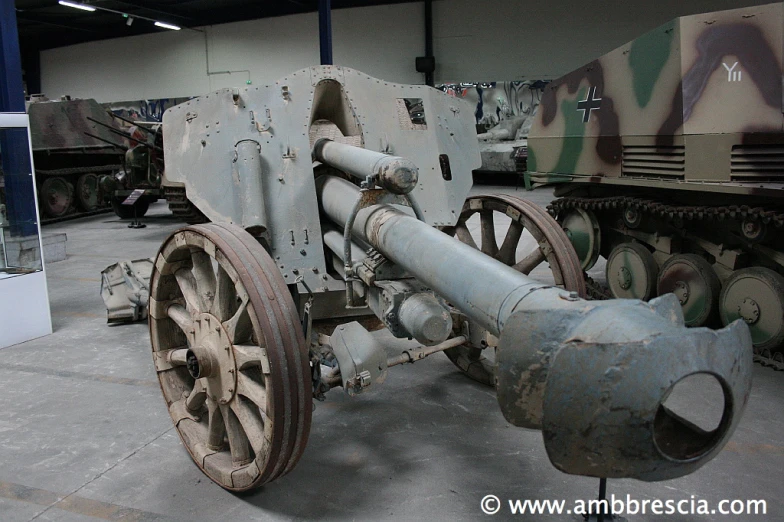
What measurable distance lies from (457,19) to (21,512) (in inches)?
656

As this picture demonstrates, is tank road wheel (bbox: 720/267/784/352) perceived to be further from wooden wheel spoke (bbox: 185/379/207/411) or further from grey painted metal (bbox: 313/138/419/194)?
wooden wheel spoke (bbox: 185/379/207/411)

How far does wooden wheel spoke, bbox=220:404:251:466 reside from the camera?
9.44 feet

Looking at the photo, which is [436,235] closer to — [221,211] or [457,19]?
[221,211]

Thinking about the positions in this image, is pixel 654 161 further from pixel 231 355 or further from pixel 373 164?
pixel 231 355

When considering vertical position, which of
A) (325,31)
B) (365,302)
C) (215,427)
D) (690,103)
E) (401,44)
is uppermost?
(401,44)

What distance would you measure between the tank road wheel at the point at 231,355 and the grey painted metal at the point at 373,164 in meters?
0.58

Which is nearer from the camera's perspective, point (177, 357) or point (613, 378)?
point (613, 378)

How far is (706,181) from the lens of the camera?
4.63 meters

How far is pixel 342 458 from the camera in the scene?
3.24 meters

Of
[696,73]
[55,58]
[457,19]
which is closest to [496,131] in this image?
[457,19]

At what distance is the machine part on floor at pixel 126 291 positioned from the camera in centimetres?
560

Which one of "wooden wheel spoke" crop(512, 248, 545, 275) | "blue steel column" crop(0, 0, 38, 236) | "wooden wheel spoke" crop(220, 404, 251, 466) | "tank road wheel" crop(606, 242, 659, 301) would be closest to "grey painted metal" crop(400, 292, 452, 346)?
"wooden wheel spoke" crop(220, 404, 251, 466)

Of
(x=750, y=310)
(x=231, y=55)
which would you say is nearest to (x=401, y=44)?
(x=231, y=55)

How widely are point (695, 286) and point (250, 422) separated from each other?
3647mm
